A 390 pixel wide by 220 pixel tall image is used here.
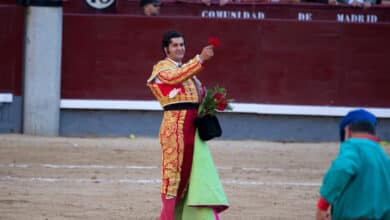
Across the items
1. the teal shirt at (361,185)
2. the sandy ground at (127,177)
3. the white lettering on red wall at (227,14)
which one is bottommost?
the sandy ground at (127,177)

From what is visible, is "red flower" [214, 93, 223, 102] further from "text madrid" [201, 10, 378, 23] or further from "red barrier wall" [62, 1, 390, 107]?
"text madrid" [201, 10, 378, 23]

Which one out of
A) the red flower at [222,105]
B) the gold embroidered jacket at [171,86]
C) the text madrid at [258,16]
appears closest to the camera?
the gold embroidered jacket at [171,86]

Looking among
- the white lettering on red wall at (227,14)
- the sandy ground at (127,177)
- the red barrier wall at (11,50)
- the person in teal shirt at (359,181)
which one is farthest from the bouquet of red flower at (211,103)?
the white lettering on red wall at (227,14)

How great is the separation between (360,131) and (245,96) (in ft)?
28.2

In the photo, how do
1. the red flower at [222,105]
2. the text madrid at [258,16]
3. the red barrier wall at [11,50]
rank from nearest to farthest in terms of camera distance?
the red flower at [222,105] < the red barrier wall at [11,50] < the text madrid at [258,16]

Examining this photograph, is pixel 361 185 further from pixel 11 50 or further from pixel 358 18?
pixel 358 18

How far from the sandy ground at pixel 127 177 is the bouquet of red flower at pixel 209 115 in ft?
5.45

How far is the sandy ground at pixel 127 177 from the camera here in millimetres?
8359

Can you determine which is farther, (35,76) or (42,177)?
(35,76)

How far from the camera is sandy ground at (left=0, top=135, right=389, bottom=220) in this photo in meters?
8.36

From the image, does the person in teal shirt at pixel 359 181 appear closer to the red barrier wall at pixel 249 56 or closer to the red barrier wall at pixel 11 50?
the red barrier wall at pixel 249 56

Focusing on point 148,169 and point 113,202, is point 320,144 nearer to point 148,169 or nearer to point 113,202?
point 148,169

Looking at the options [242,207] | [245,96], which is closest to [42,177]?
[242,207]

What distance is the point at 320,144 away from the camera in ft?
43.1
